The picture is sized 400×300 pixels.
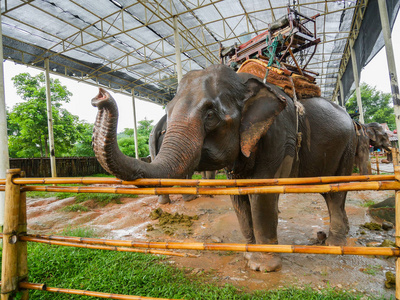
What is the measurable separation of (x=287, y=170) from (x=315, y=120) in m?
1.02

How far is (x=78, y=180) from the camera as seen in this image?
5.52ft

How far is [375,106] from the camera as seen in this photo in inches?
→ 1363

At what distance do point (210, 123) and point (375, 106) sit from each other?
41.1 metres

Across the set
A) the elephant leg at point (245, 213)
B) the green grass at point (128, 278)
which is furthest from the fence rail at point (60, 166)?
the elephant leg at point (245, 213)

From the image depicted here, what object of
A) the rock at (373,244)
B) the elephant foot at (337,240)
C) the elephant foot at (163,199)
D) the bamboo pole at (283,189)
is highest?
the bamboo pole at (283,189)

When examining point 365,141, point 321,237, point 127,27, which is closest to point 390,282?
point 321,237

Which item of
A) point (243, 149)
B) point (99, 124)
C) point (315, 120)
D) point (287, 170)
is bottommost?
point (287, 170)

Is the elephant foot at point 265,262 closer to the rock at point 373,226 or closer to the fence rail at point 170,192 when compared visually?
the fence rail at point 170,192

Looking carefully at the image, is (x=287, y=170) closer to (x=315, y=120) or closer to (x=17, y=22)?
(x=315, y=120)

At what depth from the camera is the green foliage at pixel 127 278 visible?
2115 millimetres

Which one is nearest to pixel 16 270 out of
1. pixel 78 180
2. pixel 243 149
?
pixel 78 180

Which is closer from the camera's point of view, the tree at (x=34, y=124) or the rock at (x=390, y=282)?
the rock at (x=390, y=282)

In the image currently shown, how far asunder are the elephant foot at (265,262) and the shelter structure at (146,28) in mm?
5404

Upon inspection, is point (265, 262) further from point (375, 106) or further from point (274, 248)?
point (375, 106)
